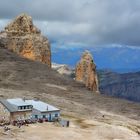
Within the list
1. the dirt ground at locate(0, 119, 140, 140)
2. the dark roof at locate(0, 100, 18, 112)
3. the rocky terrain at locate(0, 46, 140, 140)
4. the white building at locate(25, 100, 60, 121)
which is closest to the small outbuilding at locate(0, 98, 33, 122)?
the dark roof at locate(0, 100, 18, 112)

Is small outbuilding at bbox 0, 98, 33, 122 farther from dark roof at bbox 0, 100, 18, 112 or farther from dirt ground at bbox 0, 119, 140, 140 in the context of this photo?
dirt ground at bbox 0, 119, 140, 140

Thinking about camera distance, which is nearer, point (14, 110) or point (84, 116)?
point (14, 110)

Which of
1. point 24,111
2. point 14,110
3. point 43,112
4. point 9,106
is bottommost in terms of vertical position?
point 43,112

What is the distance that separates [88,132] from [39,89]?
76.7m

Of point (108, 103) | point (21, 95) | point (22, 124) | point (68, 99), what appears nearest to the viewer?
point (22, 124)

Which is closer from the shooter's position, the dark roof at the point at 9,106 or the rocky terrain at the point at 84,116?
the rocky terrain at the point at 84,116

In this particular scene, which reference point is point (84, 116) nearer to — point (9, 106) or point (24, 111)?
point (24, 111)

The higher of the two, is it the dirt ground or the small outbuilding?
the small outbuilding

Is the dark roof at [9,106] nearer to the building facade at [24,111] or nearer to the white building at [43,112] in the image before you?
the building facade at [24,111]

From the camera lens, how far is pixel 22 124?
11950 centimetres

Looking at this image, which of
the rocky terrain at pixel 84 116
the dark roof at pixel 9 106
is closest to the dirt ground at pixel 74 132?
the rocky terrain at pixel 84 116

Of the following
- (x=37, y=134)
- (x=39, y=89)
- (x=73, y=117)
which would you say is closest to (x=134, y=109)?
(x=39, y=89)

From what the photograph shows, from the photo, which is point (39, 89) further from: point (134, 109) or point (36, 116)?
point (36, 116)

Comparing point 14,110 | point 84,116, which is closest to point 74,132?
point 14,110
